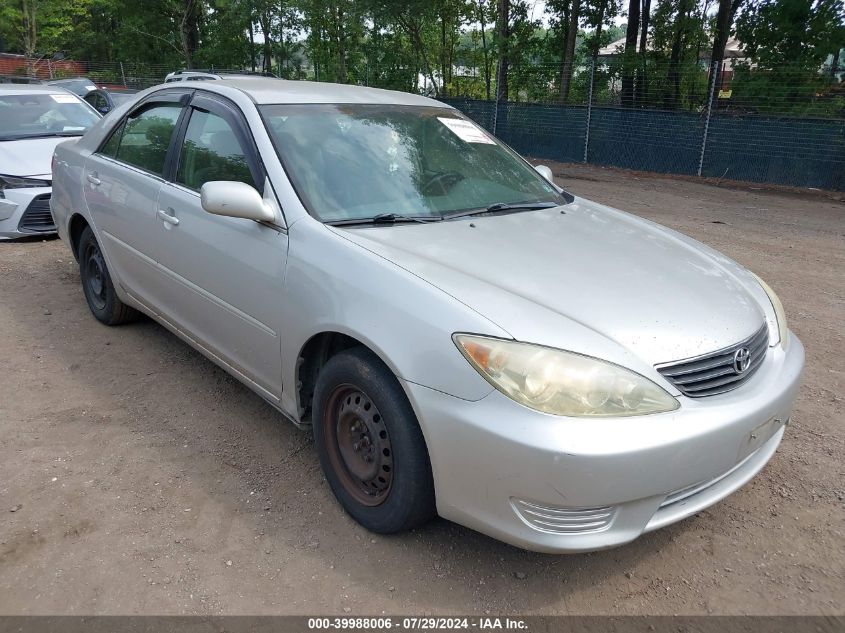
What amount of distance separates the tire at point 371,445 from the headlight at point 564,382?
38 centimetres

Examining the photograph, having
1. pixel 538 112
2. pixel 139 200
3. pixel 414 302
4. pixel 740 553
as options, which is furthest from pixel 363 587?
pixel 538 112

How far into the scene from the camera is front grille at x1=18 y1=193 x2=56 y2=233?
703 cm

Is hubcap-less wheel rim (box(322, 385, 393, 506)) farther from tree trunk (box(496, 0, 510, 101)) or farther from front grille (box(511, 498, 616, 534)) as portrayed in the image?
tree trunk (box(496, 0, 510, 101))

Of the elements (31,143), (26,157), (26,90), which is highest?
(26,90)

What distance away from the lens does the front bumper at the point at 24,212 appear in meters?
7.00

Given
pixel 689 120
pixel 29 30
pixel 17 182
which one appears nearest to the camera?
pixel 17 182

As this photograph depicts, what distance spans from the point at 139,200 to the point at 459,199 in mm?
1879

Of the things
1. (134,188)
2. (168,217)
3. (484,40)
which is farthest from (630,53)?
(168,217)

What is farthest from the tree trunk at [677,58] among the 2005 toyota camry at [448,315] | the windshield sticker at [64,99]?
the 2005 toyota camry at [448,315]

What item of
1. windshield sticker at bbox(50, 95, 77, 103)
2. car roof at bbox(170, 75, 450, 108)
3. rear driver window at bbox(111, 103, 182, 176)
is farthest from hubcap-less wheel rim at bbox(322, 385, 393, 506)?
windshield sticker at bbox(50, 95, 77, 103)

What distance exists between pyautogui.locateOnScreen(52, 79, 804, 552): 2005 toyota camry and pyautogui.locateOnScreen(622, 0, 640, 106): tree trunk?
13580 millimetres

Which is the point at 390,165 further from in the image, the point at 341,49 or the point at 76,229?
the point at 341,49

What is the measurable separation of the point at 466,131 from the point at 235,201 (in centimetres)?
156

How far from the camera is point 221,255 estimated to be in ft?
10.4
